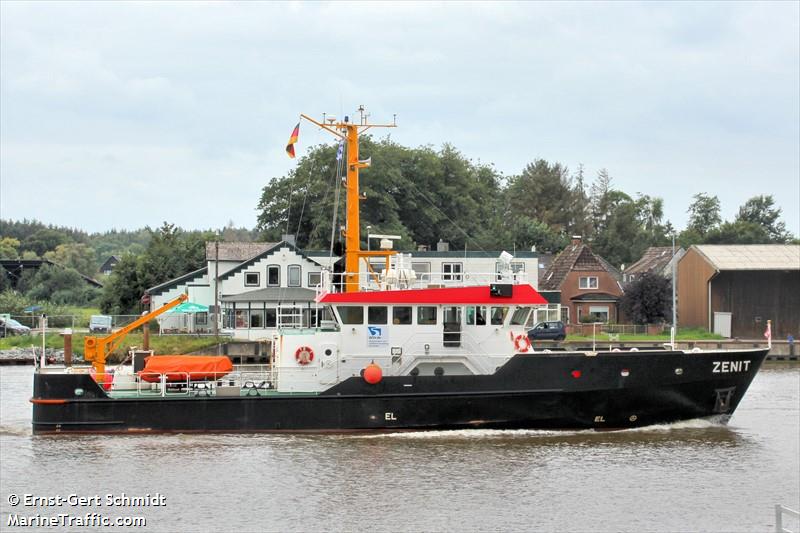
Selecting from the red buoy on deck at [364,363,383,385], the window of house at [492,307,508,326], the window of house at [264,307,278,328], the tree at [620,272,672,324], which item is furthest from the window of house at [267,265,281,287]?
the red buoy on deck at [364,363,383,385]

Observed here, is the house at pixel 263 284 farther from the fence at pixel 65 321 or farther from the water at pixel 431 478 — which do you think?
the water at pixel 431 478

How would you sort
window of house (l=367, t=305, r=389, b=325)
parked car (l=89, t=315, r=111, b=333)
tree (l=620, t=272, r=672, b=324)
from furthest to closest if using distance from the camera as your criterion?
1. tree (l=620, t=272, r=672, b=324)
2. parked car (l=89, t=315, r=111, b=333)
3. window of house (l=367, t=305, r=389, b=325)

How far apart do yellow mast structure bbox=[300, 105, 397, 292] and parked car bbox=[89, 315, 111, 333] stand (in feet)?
73.5

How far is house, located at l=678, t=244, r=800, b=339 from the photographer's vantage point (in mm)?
48781

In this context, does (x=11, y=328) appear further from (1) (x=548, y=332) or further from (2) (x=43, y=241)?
(2) (x=43, y=241)

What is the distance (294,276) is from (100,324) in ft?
27.9

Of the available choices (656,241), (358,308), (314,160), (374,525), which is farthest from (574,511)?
(656,241)

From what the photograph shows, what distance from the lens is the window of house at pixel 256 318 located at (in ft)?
148

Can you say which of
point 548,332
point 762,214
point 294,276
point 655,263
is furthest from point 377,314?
point 762,214

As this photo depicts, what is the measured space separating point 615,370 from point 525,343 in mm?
2076

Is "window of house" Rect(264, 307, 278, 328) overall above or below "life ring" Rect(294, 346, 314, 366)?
above

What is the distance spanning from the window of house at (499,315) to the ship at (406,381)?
30 mm

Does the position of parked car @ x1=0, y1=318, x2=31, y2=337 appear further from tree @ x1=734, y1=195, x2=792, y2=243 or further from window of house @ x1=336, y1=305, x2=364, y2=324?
tree @ x1=734, y1=195, x2=792, y2=243

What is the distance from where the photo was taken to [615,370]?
Answer: 23.0m
